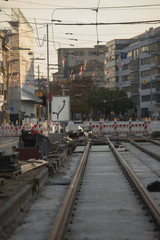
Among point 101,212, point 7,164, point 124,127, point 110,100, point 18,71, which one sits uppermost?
point 18,71

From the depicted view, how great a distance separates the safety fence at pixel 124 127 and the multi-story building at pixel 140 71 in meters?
47.3

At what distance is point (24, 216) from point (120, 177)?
6.55 m

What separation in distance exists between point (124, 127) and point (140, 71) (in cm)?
7174

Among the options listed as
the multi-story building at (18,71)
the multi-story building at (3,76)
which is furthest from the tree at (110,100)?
the multi-story building at (3,76)

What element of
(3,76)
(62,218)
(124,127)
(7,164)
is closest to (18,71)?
(3,76)

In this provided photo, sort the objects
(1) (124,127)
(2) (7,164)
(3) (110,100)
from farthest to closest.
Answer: (3) (110,100)
(1) (124,127)
(2) (7,164)

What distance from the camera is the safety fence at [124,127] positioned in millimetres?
48375

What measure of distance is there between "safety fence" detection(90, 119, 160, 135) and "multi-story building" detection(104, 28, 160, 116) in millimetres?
47311

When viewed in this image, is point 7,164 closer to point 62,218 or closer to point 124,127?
point 62,218

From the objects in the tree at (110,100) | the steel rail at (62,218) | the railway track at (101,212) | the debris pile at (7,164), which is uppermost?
the tree at (110,100)

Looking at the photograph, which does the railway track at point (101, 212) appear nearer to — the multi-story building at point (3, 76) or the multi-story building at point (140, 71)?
the multi-story building at point (3, 76)

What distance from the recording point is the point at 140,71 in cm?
11900

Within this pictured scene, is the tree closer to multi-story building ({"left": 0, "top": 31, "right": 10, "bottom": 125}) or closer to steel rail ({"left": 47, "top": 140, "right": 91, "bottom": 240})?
multi-story building ({"left": 0, "top": 31, "right": 10, "bottom": 125})

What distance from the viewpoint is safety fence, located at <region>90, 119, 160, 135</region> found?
4838 centimetres
